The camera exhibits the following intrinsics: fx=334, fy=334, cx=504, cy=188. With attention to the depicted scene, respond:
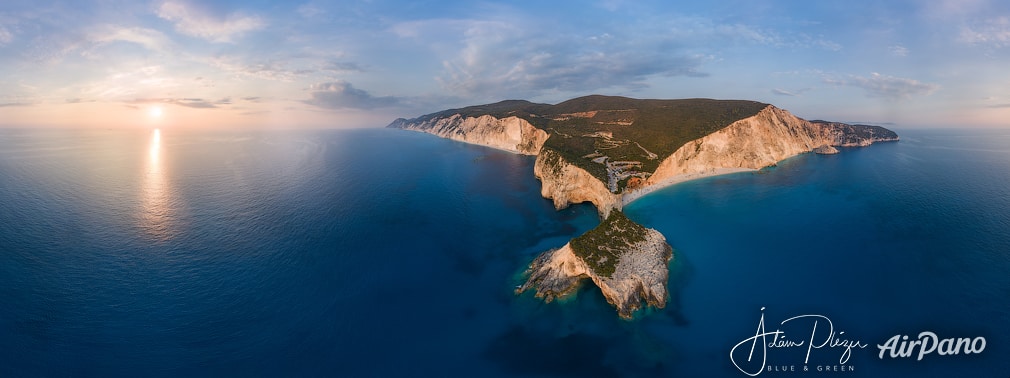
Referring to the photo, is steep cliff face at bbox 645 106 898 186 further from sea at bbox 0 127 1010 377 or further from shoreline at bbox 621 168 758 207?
sea at bbox 0 127 1010 377

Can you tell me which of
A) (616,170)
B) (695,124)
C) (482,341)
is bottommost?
(482,341)

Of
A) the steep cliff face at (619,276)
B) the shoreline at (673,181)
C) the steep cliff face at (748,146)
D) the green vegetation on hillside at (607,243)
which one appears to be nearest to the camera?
the steep cliff face at (619,276)

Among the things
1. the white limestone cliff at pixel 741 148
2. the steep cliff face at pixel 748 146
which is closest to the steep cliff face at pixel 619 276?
the white limestone cliff at pixel 741 148

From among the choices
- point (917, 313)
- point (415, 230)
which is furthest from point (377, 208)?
point (917, 313)

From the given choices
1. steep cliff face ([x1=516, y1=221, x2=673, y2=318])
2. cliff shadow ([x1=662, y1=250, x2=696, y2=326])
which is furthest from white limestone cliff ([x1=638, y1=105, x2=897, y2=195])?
steep cliff face ([x1=516, y1=221, x2=673, y2=318])

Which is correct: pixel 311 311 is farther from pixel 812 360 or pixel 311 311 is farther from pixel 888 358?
pixel 888 358

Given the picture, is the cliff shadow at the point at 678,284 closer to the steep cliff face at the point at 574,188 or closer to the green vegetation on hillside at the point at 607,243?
the green vegetation on hillside at the point at 607,243

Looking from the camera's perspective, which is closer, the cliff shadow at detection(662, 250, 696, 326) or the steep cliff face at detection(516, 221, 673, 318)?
the cliff shadow at detection(662, 250, 696, 326)
